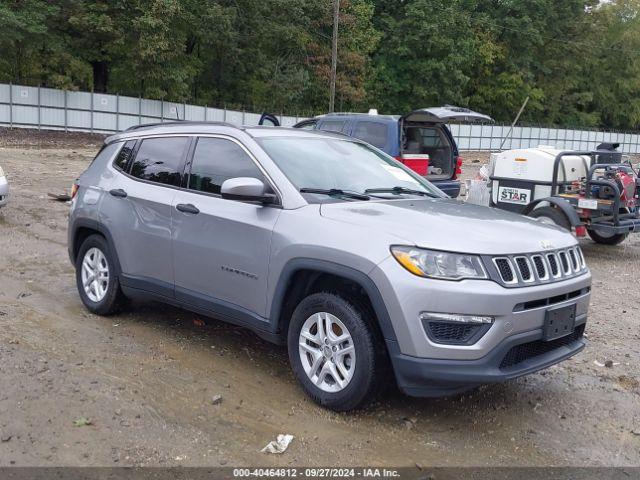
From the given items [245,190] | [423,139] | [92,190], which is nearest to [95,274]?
[92,190]

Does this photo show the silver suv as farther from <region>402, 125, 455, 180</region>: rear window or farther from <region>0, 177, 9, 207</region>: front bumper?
<region>402, 125, 455, 180</region>: rear window

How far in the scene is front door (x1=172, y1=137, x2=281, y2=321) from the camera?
15.3 feet

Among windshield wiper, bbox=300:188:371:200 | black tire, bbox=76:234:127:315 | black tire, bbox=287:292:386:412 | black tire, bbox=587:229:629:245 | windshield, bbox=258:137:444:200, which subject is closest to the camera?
black tire, bbox=287:292:386:412

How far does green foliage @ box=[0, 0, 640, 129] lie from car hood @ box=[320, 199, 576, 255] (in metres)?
31.8

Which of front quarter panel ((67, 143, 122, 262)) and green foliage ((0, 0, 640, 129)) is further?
green foliage ((0, 0, 640, 129))

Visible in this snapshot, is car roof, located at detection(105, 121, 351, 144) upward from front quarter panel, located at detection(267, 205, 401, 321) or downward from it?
upward

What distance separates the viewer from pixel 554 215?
10.1 metres

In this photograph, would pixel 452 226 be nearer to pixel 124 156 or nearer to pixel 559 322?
pixel 559 322

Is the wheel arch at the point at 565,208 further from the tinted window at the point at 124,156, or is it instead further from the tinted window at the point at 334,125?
the tinted window at the point at 124,156

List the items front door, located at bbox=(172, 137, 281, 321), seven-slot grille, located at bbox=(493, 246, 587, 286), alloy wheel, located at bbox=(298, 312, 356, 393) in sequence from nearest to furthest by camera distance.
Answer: seven-slot grille, located at bbox=(493, 246, 587, 286)
alloy wheel, located at bbox=(298, 312, 356, 393)
front door, located at bbox=(172, 137, 281, 321)

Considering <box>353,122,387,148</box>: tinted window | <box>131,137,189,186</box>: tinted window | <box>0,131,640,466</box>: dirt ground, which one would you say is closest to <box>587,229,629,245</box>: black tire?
<box>353,122,387,148</box>: tinted window

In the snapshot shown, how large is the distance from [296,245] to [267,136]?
116cm

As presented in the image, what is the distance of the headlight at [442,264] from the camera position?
3.85 m

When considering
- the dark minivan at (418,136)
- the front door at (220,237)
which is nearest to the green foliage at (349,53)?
the dark minivan at (418,136)
